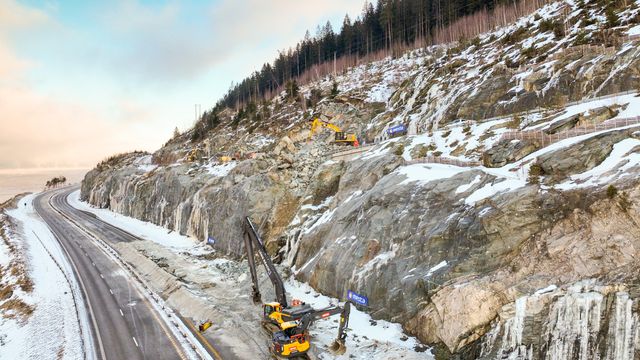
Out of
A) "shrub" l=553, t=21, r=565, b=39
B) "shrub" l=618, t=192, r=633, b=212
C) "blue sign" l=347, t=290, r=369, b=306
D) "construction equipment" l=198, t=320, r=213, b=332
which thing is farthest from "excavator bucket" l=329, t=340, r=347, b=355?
"shrub" l=553, t=21, r=565, b=39

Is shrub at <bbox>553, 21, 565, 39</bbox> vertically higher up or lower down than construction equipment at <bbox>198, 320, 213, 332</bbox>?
higher up

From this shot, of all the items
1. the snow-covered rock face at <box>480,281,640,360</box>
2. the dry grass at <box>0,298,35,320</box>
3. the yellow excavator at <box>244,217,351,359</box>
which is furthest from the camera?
the dry grass at <box>0,298,35,320</box>

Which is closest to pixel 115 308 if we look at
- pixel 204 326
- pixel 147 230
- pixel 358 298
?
pixel 204 326

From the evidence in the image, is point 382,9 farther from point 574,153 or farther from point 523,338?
point 523,338

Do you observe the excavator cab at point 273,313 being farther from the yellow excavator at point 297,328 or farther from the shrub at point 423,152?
the shrub at point 423,152

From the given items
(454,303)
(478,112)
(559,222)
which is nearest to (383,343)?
(454,303)

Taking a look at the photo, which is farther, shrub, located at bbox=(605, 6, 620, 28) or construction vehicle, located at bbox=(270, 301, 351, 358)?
shrub, located at bbox=(605, 6, 620, 28)

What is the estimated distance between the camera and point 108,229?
211ft

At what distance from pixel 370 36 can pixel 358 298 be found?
10355cm

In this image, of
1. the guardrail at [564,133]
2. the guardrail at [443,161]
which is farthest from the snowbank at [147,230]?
the guardrail at [564,133]

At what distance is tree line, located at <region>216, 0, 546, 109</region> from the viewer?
94.5 metres

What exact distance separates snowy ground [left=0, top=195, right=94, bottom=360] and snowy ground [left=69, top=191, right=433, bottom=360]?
9.13 m

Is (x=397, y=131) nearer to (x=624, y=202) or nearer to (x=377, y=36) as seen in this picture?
(x=624, y=202)

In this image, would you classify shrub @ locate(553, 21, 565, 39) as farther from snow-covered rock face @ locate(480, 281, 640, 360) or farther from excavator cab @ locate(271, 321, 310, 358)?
excavator cab @ locate(271, 321, 310, 358)
